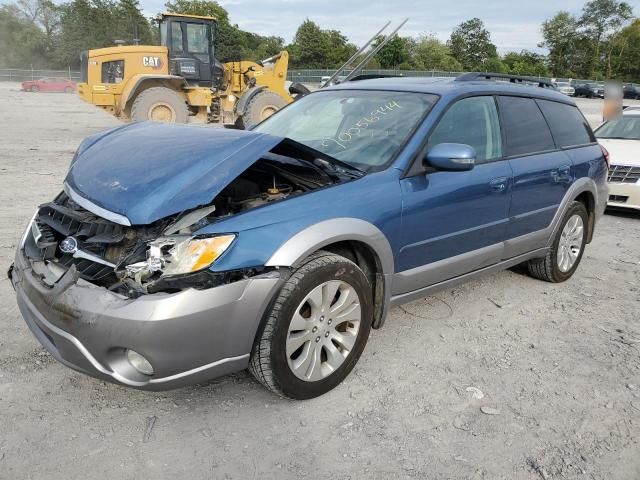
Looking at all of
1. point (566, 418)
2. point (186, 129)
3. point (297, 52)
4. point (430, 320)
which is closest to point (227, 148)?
point (186, 129)

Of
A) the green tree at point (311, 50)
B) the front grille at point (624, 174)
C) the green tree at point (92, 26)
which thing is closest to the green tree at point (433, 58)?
the green tree at point (311, 50)

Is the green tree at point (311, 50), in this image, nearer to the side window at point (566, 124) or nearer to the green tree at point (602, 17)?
the green tree at point (602, 17)

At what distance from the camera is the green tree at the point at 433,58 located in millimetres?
60219

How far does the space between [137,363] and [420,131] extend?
211 centimetres

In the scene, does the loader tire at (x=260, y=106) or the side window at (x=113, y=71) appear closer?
the loader tire at (x=260, y=106)

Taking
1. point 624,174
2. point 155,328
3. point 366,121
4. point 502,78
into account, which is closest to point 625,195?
point 624,174

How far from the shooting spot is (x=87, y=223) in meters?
2.81

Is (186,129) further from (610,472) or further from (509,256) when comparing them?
(610,472)

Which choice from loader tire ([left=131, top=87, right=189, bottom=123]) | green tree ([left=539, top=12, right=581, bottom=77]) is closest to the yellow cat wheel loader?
loader tire ([left=131, top=87, right=189, bottom=123])

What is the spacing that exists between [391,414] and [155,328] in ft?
4.29

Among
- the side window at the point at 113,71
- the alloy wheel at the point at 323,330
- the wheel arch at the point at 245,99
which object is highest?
the side window at the point at 113,71

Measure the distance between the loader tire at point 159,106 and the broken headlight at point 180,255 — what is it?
10.8 metres

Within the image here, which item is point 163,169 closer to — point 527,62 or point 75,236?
point 75,236

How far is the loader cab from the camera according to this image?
43.8 feet
